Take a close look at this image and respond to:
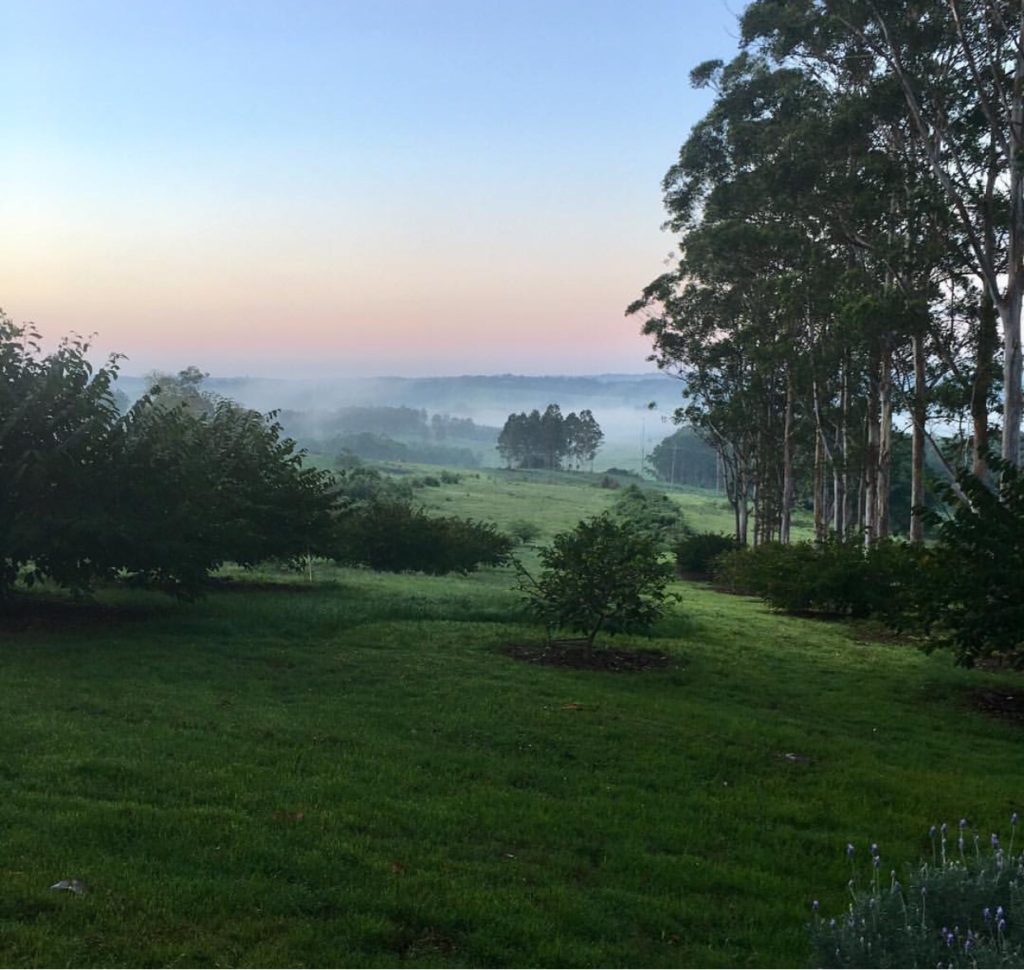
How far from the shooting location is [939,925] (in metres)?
3.66

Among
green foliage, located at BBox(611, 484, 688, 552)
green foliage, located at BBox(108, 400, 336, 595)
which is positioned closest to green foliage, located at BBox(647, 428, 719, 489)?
green foliage, located at BBox(611, 484, 688, 552)

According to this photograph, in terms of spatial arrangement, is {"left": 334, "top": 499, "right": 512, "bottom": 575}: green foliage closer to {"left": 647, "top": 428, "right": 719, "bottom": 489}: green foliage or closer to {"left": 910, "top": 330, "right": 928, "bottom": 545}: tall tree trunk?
{"left": 910, "top": 330, "right": 928, "bottom": 545}: tall tree trunk

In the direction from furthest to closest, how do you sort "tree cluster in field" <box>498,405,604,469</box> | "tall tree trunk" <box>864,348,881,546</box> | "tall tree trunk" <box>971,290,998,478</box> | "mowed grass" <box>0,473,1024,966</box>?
"tree cluster in field" <box>498,405,604,469</box> → "tall tree trunk" <box>864,348,881,546</box> → "tall tree trunk" <box>971,290,998,478</box> → "mowed grass" <box>0,473,1024,966</box>

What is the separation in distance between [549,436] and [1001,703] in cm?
13199

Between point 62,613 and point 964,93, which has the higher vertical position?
point 964,93

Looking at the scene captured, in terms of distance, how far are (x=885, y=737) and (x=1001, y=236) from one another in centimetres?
1761

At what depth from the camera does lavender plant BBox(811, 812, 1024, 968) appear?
3250mm

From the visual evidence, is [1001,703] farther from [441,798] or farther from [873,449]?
[873,449]

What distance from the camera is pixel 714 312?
38.0 metres

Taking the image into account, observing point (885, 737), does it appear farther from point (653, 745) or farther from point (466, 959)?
point (466, 959)

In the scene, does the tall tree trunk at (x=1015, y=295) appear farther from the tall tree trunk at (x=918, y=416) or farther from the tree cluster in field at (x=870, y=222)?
the tall tree trunk at (x=918, y=416)

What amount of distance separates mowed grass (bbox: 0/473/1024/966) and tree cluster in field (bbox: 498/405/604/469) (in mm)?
130524

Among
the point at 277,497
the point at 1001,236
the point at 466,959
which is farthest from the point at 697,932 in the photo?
the point at 1001,236

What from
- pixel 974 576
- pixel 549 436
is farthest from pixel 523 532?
pixel 549 436
